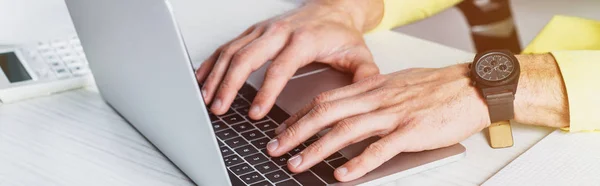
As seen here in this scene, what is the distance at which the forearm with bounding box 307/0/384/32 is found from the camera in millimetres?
1274

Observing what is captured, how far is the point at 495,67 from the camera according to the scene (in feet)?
2.99

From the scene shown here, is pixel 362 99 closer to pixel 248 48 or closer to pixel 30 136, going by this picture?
pixel 248 48

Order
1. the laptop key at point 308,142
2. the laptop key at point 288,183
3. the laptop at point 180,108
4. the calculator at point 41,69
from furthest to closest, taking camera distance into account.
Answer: the calculator at point 41,69, the laptop key at point 308,142, the laptop key at point 288,183, the laptop at point 180,108

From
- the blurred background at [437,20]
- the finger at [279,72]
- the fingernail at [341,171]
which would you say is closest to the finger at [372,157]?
the fingernail at [341,171]

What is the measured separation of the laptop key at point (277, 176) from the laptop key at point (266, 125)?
0.45ft

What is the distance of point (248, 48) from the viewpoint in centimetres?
108

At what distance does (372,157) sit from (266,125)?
7.4 inches

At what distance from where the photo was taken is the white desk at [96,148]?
83 centimetres

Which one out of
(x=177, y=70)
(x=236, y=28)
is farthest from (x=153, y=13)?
(x=236, y=28)

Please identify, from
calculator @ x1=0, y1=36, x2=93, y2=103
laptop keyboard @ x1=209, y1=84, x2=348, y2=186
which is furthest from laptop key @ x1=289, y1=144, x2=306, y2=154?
calculator @ x1=0, y1=36, x2=93, y2=103

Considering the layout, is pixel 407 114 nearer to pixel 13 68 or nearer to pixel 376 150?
pixel 376 150

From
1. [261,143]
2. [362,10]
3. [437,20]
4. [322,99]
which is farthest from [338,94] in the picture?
[437,20]

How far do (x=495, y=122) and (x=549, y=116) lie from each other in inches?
2.8

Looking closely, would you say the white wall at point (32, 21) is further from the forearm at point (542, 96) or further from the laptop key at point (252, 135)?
the forearm at point (542, 96)
